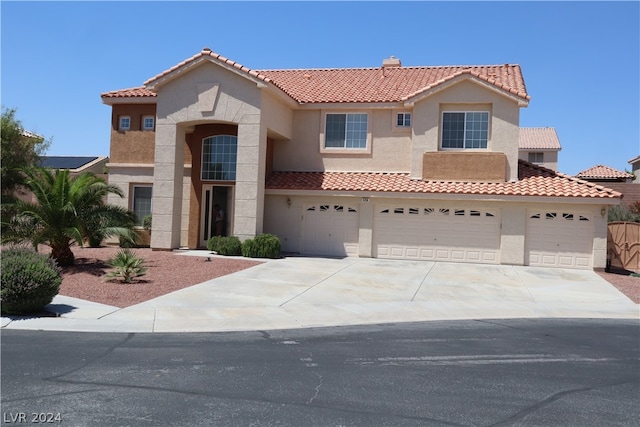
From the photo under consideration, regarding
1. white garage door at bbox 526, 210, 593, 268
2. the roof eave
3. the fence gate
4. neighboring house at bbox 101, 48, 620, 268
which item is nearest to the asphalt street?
white garage door at bbox 526, 210, 593, 268

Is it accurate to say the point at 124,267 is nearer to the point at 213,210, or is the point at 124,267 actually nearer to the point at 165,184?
the point at 165,184

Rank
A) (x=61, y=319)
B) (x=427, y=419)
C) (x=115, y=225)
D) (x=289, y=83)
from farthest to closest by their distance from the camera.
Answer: (x=289, y=83)
(x=115, y=225)
(x=61, y=319)
(x=427, y=419)

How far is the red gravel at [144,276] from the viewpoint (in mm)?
13164

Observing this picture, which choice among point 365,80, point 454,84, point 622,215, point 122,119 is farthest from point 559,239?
point 122,119

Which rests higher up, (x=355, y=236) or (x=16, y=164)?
(x=16, y=164)

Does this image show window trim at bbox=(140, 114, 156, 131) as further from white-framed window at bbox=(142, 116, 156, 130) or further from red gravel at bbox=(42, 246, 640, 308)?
red gravel at bbox=(42, 246, 640, 308)

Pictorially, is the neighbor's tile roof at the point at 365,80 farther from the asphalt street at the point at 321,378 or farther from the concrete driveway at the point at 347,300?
the asphalt street at the point at 321,378

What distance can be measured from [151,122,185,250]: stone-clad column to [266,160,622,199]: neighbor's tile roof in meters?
3.74

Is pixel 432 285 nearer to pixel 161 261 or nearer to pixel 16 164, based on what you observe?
pixel 161 261

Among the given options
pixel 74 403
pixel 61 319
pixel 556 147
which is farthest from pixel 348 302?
pixel 556 147

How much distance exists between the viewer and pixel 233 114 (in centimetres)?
2189

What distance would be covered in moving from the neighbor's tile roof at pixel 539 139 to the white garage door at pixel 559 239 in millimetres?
32073

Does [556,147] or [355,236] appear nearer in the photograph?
[355,236]

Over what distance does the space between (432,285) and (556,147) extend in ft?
133
